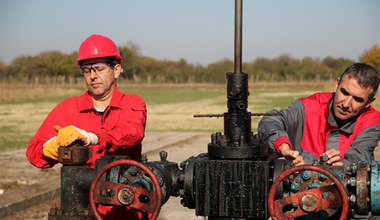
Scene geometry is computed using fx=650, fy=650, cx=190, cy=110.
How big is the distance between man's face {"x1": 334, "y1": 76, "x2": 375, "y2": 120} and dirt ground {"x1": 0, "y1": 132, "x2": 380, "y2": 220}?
104 inches

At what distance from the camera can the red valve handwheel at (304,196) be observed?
1.81m

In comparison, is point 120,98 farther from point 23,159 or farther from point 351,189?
point 23,159

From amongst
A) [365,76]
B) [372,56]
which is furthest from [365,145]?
[372,56]

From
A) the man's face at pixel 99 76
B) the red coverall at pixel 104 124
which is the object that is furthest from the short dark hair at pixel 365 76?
→ the man's face at pixel 99 76

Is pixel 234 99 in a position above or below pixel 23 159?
above

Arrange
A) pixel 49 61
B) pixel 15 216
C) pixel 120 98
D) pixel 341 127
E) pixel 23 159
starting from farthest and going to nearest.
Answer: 1. pixel 49 61
2. pixel 23 159
3. pixel 15 216
4. pixel 120 98
5. pixel 341 127

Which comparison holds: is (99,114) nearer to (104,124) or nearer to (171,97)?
(104,124)

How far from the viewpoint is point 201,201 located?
2.08 metres

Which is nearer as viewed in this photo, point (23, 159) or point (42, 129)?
point (42, 129)

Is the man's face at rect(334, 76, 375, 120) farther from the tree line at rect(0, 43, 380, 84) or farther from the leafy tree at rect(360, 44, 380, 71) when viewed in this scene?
the leafy tree at rect(360, 44, 380, 71)

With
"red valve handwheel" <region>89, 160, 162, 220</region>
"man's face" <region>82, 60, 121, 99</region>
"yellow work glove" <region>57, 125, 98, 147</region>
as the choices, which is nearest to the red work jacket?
"man's face" <region>82, 60, 121, 99</region>

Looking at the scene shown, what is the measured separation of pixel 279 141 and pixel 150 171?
3.31 ft

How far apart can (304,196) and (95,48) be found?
160 centimetres

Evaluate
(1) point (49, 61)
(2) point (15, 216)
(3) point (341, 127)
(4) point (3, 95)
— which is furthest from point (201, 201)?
(1) point (49, 61)
